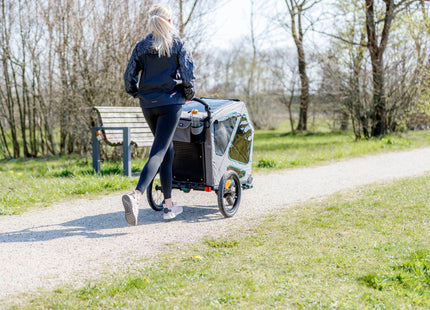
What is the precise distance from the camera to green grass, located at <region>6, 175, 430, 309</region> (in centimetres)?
294

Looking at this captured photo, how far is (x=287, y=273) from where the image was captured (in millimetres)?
3418

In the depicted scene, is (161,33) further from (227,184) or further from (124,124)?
(124,124)

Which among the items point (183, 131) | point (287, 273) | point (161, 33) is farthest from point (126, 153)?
point (287, 273)

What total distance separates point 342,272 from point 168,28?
2.77 meters

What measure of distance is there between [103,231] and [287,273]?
207 centimetres

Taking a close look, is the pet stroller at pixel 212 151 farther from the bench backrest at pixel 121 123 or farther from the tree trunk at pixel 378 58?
the tree trunk at pixel 378 58

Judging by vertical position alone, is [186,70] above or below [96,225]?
above

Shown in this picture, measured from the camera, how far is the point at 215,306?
2852 mm

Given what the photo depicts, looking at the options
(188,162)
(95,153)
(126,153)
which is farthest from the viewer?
Result: (95,153)

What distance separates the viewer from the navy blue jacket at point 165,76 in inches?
181

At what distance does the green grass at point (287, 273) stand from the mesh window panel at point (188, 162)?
908 millimetres

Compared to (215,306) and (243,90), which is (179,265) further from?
(243,90)

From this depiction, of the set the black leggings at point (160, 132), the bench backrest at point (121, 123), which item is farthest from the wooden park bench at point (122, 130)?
the black leggings at point (160, 132)

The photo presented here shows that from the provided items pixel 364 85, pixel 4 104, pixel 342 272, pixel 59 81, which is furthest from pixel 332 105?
pixel 342 272
